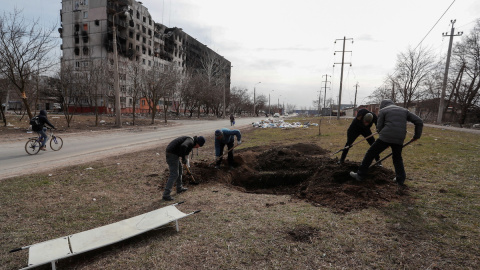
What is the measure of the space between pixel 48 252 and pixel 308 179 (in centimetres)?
530

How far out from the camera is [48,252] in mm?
2697

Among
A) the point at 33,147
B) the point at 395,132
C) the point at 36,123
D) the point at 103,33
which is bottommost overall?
the point at 33,147

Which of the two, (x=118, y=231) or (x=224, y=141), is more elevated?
(x=224, y=141)

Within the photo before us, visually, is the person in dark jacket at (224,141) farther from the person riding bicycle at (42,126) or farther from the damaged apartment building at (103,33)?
the damaged apartment building at (103,33)

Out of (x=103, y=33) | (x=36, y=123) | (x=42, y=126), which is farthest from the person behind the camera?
(x=103, y=33)

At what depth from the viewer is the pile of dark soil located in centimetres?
440

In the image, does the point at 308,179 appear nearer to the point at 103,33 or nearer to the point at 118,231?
the point at 118,231

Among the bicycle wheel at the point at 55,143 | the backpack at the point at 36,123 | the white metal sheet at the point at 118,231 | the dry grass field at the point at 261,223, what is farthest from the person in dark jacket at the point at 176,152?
the bicycle wheel at the point at 55,143

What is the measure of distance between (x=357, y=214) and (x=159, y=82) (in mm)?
24812

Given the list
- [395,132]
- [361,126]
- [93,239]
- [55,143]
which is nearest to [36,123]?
[55,143]

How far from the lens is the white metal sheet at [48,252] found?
2.53 metres

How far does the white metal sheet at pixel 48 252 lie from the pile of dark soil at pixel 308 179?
3.43 metres

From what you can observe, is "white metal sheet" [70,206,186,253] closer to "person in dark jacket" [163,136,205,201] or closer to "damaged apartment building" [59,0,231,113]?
"person in dark jacket" [163,136,205,201]

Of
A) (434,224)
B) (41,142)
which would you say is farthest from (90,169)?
(434,224)
